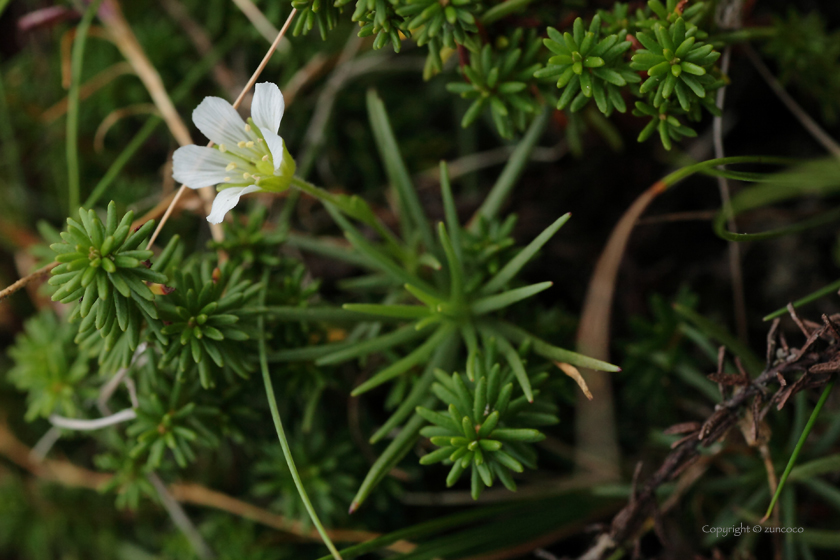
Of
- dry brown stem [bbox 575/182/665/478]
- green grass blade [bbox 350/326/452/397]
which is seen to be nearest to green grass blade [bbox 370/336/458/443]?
green grass blade [bbox 350/326/452/397]

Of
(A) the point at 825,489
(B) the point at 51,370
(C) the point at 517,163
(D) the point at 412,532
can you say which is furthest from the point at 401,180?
(A) the point at 825,489

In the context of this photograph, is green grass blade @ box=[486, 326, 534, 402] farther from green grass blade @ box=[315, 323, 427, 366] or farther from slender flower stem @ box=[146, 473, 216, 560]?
slender flower stem @ box=[146, 473, 216, 560]

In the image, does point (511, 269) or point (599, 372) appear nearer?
point (511, 269)

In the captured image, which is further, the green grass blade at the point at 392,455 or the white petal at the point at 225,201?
the green grass blade at the point at 392,455

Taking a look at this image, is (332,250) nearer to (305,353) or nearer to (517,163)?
(305,353)

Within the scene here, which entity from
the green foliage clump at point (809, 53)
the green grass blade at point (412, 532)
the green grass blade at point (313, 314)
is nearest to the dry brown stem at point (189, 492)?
the green grass blade at point (412, 532)

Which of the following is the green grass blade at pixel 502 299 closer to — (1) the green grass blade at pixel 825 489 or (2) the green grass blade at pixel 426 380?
(2) the green grass blade at pixel 426 380
